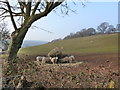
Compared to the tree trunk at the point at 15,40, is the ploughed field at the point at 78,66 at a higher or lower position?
lower

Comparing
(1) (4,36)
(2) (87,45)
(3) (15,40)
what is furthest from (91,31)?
(3) (15,40)

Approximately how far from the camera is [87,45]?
18.1m

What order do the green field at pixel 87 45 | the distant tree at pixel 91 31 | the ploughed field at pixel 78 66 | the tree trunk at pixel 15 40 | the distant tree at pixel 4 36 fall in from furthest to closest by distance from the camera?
the distant tree at pixel 91 31 < the green field at pixel 87 45 < the distant tree at pixel 4 36 < the tree trunk at pixel 15 40 < the ploughed field at pixel 78 66

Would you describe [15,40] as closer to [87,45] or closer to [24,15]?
[24,15]

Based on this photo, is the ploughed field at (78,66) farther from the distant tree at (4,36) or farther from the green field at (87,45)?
the distant tree at (4,36)

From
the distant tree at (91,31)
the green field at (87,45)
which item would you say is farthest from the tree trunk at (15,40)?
the distant tree at (91,31)

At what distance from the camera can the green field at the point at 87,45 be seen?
1465cm

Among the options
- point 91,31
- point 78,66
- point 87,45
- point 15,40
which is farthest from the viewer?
point 91,31

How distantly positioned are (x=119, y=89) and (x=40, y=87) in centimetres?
178

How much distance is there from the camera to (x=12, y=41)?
6879 mm

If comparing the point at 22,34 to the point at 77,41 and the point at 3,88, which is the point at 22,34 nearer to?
the point at 3,88

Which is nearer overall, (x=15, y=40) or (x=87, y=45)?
(x=15, y=40)

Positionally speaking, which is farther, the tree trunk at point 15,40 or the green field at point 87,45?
the green field at point 87,45

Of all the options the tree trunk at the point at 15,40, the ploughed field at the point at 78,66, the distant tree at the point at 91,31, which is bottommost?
the ploughed field at the point at 78,66
